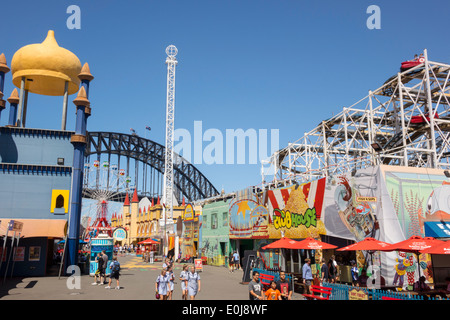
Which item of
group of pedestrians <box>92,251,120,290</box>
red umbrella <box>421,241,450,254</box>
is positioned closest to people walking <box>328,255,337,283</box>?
red umbrella <box>421,241,450,254</box>

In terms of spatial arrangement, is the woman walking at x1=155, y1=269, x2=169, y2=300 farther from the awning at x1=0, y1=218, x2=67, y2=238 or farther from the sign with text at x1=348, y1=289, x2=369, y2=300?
the awning at x1=0, y1=218, x2=67, y2=238

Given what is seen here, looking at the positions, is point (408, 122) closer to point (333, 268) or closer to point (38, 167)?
point (333, 268)

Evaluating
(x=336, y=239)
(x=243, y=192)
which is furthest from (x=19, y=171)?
(x=336, y=239)

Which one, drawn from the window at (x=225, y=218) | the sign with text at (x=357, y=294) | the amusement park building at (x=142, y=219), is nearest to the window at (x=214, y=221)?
the window at (x=225, y=218)

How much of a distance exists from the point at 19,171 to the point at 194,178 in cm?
8820

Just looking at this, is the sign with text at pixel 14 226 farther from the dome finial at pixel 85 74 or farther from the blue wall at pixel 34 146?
the dome finial at pixel 85 74

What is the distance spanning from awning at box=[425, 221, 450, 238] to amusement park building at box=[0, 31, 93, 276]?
69.9 feet

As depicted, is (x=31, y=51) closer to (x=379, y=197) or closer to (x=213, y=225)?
(x=213, y=225)

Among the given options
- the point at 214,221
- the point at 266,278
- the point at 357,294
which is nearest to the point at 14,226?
the point at 266,278

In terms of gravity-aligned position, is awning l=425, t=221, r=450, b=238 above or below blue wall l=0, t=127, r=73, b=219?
below

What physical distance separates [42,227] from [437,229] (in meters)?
22.7

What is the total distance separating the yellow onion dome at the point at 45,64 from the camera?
29031mm

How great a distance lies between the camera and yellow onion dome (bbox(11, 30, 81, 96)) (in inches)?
1143
